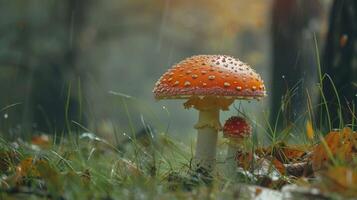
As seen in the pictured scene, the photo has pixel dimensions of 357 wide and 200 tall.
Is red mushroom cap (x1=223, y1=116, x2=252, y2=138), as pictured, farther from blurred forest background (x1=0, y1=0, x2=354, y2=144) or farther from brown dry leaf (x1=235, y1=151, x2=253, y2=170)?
blurred forest background (x1=0, y1=0, x2=354, y2=144)

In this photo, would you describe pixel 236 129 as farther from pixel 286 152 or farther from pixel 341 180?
pixel 341 180

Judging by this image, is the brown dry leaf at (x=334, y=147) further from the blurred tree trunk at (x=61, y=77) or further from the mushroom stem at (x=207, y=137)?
the blurred tree trunk at (x=61, y=77)

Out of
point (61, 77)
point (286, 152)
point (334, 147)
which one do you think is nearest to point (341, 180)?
point (334, 147)

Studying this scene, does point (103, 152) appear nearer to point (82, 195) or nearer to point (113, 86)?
point (82, 195)

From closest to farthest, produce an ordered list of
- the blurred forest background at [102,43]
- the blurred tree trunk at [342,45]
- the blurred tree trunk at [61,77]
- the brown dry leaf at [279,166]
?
the brown dry leaf at [279,166]
the blurred tree trunk at [342,45]
the blurred forest background at [102,43]
the blurred tree trunk at [61,77]

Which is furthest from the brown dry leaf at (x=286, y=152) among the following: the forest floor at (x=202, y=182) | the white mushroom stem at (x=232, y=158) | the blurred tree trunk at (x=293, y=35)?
the blurred tree trunk at (x=293, y=35)

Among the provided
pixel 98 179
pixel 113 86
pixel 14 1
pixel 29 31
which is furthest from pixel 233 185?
pixel 113 86

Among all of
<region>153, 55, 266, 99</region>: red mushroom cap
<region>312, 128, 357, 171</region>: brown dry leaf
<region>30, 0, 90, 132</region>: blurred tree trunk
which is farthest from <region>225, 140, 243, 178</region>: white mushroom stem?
<region>30, 0, 90, 132</region>: blurred tree trunk
